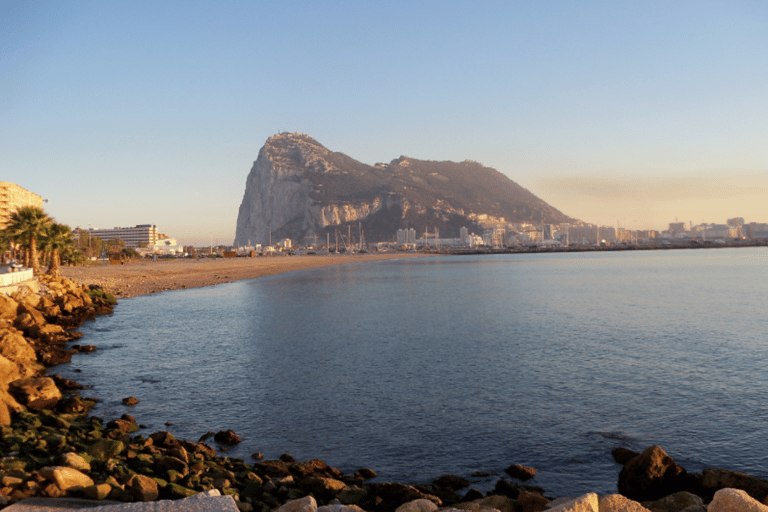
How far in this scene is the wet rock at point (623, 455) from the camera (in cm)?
1229

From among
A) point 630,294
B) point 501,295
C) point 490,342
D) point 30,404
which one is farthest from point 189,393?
point 630,294

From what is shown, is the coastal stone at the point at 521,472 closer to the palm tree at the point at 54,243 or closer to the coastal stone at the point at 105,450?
the coastal stone at the point at 105,450

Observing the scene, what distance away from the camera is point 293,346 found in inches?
1127

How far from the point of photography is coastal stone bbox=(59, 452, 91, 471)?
9.03 meters

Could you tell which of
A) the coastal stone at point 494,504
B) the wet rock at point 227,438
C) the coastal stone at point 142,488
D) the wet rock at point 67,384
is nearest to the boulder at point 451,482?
the coastal stone at point 494,504

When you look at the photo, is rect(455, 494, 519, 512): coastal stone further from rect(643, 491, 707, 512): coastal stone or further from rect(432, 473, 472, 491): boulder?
rect(643, 491, 707, 512): coastal stone

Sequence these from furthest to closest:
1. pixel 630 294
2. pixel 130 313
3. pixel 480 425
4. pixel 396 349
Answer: pixel 630 294, pixel 130 313, pixel 396 349, pixel 480 425

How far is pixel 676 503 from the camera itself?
9250 millimetres

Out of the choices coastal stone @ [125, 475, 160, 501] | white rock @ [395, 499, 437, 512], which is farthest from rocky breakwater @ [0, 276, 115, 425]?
white rock @ [395, 499, 437, 512]

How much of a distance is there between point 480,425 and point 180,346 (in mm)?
18740

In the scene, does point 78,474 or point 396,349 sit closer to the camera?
point 78,474

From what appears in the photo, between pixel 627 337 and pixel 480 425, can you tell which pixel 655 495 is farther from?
pixel 627 337

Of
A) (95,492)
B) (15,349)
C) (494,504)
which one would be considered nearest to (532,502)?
(494,504)

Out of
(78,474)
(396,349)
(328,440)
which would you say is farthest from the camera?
(396,349)
